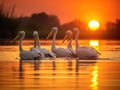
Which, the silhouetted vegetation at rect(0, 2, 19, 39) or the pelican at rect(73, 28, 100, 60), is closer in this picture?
the pelican at rect(73, 28, 100, 60)

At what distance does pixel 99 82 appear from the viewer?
1182 cm

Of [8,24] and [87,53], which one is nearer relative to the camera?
[87,53]

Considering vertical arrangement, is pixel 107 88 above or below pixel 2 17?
below

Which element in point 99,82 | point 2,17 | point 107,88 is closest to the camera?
point 107,88

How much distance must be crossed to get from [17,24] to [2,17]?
1.27 meters

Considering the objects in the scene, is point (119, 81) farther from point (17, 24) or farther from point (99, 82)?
point (17, 24)

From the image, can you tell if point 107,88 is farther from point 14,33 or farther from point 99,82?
point 14,33

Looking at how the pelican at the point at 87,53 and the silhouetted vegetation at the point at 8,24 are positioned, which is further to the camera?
the silhouetted vegetation at the point at 8,24

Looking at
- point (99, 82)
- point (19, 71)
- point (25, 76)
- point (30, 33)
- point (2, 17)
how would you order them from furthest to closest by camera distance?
point (30, 33) → point (2, 17) → point (19, 71) → point (25, 76) → point (99, 82)

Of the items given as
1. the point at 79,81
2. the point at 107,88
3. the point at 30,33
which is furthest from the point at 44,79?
the point at 30,33

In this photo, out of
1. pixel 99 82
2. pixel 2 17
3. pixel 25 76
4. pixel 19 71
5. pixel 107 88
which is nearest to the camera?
pixel 107 88

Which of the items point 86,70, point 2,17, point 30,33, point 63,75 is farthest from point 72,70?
point 30,33

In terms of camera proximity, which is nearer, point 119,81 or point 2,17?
point 119,81

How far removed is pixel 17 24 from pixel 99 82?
38.8m
